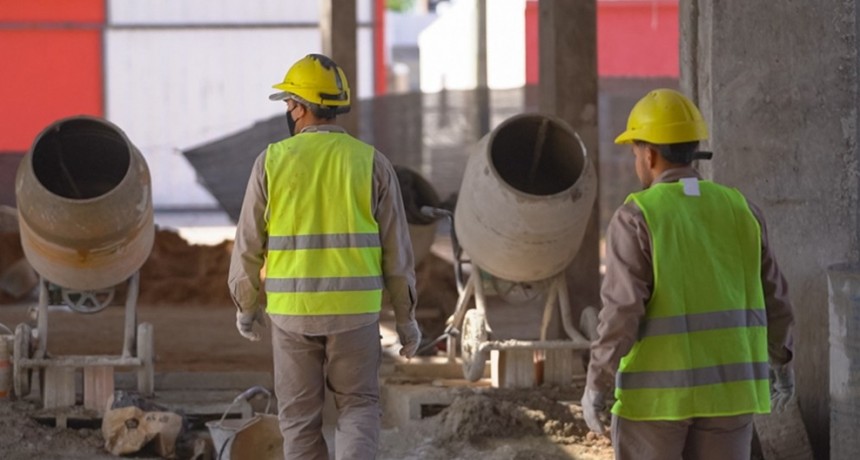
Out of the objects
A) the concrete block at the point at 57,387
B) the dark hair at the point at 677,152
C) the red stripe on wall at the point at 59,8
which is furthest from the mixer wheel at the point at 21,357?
the red stripe on wall at the point at 59,8

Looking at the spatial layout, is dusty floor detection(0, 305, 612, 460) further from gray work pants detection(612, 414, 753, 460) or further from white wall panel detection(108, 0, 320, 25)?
white wall panel detection(108, 0, 320, 25)

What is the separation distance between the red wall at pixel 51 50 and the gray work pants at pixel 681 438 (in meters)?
20.5

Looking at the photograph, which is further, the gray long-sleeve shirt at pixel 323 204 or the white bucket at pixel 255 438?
the white bucket at pixel 255 438

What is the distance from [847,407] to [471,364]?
2170 mm

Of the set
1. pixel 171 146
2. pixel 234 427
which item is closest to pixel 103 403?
pixel 234 427

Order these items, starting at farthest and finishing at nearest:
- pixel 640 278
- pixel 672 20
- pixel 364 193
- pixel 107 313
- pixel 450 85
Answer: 1. pixel 450 85
2. pixel 672 20
3. pixel 107 313
4. pixel 364 193
5. pixel 640 278

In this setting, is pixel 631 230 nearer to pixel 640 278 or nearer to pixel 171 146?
pixel 640 278

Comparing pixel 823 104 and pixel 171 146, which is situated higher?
pixel 823 104

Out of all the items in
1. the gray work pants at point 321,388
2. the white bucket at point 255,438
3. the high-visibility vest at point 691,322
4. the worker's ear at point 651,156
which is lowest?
the white bucket at point 255,438

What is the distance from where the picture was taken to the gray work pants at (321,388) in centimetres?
539

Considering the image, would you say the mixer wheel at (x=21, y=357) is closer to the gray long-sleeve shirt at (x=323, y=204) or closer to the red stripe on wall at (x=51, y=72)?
the gray long-sleeve shirt at (x=323, y=204)

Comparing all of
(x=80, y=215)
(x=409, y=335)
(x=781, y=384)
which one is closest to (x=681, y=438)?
(x=781, y=384)

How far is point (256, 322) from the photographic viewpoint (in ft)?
18.5

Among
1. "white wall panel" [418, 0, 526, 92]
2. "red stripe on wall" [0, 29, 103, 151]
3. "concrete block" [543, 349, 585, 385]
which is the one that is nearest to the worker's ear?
"concrete block" [543, 349, 585, 385]
